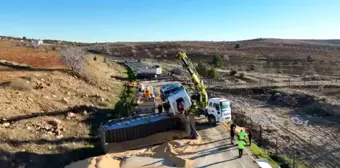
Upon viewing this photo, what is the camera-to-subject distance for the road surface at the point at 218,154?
20.9 m

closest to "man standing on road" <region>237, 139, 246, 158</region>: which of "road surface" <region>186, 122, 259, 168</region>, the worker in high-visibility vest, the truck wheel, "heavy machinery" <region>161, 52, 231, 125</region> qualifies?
"road surface" <region>186, 122, 259, 168</region>

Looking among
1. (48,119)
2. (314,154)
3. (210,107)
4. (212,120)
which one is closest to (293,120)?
(314,154)

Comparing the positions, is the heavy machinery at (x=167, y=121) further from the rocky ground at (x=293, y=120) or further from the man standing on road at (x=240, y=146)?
the man standing on road at (x=240, y=146)

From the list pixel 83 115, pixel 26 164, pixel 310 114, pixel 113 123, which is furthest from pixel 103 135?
pixel 310 114

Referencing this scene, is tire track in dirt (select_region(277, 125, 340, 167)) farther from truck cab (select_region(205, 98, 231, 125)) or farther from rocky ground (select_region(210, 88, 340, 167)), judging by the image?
truck cab (select_region(205, 98, 231, 125))

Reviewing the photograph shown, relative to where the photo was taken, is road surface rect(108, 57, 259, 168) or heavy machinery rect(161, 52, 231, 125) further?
heavy machinery rect(161, 52, 231, 125)

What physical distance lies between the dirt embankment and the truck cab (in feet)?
25.6

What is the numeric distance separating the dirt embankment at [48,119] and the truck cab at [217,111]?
781 centimetres

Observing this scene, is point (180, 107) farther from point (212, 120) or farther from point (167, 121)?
point (212, 120)

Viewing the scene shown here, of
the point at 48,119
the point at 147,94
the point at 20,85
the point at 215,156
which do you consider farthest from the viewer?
the point at 147,94

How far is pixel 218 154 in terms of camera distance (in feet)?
74.3

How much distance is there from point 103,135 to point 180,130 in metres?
5.42

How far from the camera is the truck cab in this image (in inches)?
1144

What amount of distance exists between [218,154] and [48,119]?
36.0 feet
